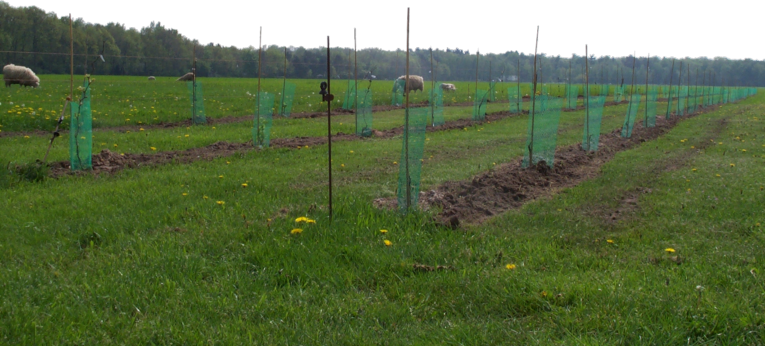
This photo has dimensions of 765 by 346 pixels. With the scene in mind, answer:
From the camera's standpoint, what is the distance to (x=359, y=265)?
4.53 meters

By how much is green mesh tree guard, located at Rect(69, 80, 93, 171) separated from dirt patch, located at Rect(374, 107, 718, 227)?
4.64 meters

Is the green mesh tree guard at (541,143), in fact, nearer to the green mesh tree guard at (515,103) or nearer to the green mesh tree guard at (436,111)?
the green mesh tree guard at (436,111)

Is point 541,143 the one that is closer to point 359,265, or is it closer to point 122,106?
point 359,265

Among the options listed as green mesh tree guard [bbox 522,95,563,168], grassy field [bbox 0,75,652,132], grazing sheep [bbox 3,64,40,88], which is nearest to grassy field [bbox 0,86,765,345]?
green mesh tree guard [bbox 522,95,563,168]

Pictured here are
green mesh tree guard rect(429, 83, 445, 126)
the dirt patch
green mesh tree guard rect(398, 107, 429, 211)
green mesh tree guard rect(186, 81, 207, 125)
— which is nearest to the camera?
green mesh tree guard rect(398, 107, 429, 211)

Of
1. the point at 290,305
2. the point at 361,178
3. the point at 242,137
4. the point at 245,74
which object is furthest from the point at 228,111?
the point at 290,305

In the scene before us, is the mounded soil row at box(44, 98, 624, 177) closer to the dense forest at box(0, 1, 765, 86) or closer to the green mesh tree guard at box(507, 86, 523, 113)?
the dense forest at box(0, 1, 765, 86)

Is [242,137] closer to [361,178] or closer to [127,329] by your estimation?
[361,178]

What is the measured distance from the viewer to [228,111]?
721 inches

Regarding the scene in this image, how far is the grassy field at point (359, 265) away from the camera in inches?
135

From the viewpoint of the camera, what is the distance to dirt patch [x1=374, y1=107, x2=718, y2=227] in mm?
6215

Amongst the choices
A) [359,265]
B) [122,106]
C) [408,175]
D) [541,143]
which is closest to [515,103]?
[541,143]

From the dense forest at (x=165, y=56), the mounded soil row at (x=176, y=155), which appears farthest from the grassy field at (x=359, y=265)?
the dense forest at (x=165, y=56)

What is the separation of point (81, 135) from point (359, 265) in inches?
250
